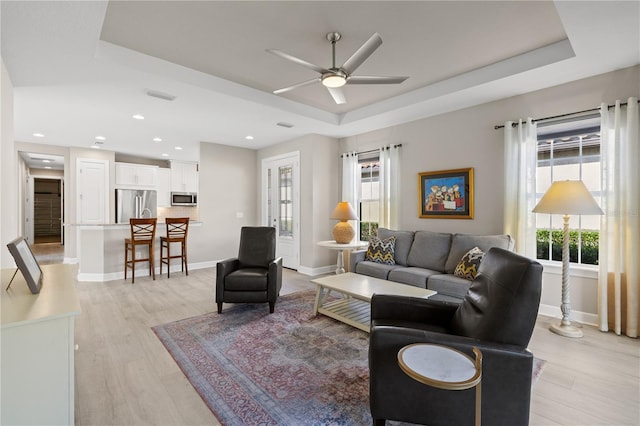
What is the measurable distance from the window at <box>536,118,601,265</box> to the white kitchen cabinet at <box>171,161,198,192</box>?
801cm

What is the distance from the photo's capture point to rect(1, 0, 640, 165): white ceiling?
2.29 metres

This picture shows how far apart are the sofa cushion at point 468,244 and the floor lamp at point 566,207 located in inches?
20.4

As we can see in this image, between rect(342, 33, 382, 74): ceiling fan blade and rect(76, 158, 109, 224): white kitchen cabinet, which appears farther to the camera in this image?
rect(76, 158, 109, 224): white kitchen cabinet

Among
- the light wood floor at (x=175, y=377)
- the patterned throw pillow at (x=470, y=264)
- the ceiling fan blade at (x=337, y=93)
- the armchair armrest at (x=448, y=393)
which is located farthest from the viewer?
the patterned throw pillow at (x=470, y=264)

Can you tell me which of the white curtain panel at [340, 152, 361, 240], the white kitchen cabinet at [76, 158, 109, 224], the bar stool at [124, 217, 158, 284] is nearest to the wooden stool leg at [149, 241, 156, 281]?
the bar stool at [124, 217, 158, 284]

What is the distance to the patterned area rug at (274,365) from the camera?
1.79 metres

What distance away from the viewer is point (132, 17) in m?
2.41

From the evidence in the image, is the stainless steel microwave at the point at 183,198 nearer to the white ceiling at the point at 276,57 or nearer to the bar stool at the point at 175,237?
the bar stool at the point at 175,237

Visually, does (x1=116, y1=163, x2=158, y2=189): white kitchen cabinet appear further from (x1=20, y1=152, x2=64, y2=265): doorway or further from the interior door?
the interior door

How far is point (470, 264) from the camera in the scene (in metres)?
3.28

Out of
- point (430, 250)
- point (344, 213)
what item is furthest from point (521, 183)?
point (344, 213)

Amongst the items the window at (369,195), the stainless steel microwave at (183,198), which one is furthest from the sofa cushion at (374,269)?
the stainless steel microwave at (183,198)

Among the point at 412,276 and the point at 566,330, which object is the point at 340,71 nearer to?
the point at 412,276

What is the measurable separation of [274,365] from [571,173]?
3.85 metres
